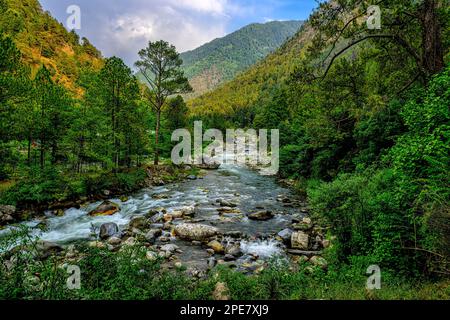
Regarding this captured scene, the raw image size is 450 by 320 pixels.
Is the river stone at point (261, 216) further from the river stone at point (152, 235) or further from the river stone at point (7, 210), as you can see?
the river stone at point (7, 210)

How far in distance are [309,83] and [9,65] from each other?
15081mm

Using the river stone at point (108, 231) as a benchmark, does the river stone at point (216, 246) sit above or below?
below

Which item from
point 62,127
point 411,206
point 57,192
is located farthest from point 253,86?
point 411,206

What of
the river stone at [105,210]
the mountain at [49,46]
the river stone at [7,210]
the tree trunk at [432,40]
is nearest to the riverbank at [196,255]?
the river stone at [105,210]

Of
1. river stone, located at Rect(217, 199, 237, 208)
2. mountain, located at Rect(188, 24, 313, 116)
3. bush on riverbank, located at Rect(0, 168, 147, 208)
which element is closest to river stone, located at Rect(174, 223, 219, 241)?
river stone, located at Rect(217, 199, 237, 208)

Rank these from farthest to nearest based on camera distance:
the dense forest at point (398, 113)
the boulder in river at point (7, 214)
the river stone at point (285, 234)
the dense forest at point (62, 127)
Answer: the dense forest at point (62, 127) < the boulder in river at point (7, 214) < the river stone at point (285, 234) < the dense forest at point (398, 113)

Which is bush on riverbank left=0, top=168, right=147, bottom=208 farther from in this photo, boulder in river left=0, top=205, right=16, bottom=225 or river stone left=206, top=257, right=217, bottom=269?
river stone left=206, top=257, right=217, bottom=269

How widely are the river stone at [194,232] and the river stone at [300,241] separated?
3.54 meters

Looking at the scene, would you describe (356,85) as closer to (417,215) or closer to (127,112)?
(417,215)

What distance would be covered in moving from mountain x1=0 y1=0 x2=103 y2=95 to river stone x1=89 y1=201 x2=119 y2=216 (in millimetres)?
42866

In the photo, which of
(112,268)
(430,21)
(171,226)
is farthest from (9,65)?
(430,21)

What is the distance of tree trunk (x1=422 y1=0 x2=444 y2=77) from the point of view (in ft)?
21.2

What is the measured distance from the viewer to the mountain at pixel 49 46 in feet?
180

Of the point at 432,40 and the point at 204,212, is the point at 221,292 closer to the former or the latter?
the point at 432,40
